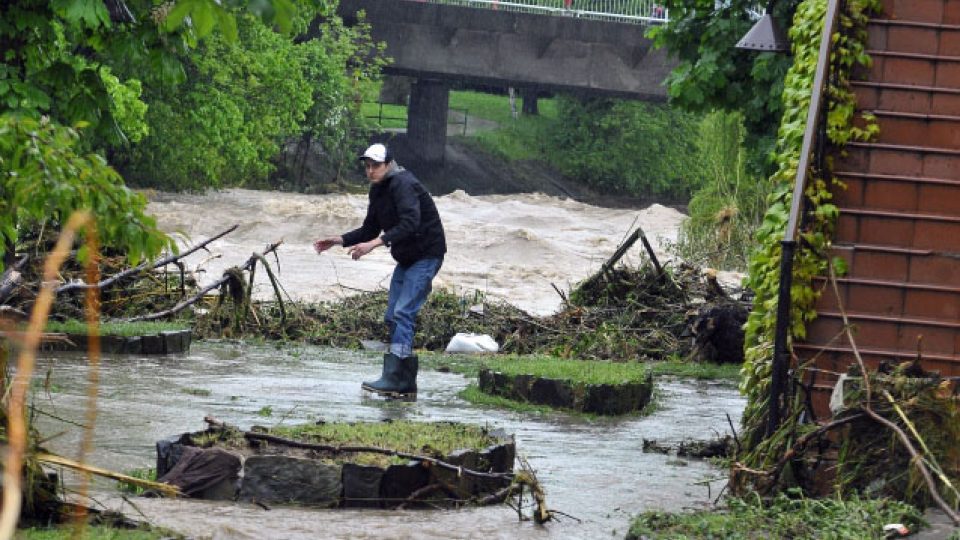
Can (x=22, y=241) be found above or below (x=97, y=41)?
below

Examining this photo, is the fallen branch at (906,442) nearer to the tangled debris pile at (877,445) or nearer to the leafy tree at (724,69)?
the tangled debris pile at (877,445)

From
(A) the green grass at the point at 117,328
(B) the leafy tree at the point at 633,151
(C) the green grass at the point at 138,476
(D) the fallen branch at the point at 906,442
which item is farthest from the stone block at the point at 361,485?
(B) the leafy tree at the point at 633,151

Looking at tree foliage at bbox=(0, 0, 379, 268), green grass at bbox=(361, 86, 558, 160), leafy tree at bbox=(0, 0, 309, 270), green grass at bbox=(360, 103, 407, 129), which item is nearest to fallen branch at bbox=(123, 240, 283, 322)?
tree foliage at bbox=(0, 0, 379, 268)

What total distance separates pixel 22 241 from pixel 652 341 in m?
7.32

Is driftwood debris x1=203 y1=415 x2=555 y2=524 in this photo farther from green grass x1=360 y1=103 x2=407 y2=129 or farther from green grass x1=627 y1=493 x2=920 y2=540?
green grass x1=360 y1=103 x2=407 y2=129

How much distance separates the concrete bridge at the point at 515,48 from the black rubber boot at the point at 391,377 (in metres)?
31.6

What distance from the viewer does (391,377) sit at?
12438 millimetres

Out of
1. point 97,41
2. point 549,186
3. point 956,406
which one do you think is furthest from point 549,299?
point 549,186

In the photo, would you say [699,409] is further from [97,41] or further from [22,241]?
[22,241]

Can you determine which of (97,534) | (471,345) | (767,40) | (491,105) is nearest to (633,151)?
(491,105)

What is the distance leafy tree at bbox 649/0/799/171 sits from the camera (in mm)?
17250

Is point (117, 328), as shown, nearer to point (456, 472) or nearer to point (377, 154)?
point (377, 154)

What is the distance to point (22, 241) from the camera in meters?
16.2

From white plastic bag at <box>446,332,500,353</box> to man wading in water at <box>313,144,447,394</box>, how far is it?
15.4 ft
